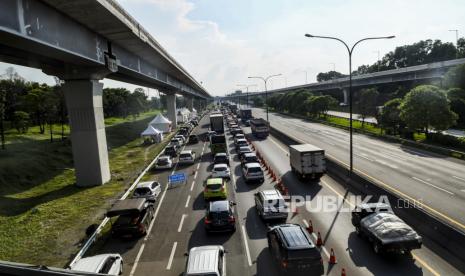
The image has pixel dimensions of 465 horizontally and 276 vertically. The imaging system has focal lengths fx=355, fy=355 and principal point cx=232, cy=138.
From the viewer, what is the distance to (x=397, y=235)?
14352 mm

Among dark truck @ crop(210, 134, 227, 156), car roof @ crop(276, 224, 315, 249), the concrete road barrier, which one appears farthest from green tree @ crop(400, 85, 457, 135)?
car roof @ crop(276, 224, 315, 249)

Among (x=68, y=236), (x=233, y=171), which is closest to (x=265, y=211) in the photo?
(x=68, y=236)

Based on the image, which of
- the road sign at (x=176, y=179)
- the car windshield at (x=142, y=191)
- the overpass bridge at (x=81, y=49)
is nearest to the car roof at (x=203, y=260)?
the overpass bridge at (x=81, y=49)

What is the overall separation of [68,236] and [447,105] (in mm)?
43565

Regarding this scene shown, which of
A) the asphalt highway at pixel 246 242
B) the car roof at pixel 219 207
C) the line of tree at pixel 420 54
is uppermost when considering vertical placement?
the line of tree at pixel 420 54

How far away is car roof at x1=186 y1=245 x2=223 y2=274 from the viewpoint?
476 inches

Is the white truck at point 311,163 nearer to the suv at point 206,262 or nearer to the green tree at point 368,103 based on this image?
the suv at point 206,262

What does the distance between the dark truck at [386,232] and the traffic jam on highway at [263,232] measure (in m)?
0.04

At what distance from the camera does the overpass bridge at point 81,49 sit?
17109 millimetres

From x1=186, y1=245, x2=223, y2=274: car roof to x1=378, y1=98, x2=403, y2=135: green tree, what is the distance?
44265 millimetres

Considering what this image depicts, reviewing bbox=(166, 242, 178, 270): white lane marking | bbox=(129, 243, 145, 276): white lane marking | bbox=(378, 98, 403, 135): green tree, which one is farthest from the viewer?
bbox=(378, 98, 403, 135): green tree

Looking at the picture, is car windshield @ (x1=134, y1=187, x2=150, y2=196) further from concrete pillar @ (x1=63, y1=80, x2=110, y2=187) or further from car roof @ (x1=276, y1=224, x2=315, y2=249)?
car roof @ (x1=276, y1=224, x2=315, y2=249)

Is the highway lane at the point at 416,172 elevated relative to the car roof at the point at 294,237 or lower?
lower

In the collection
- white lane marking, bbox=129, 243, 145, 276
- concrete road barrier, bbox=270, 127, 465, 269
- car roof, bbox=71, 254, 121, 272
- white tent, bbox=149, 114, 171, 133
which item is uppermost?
white tent, bbox=149, 114, 171, 133
